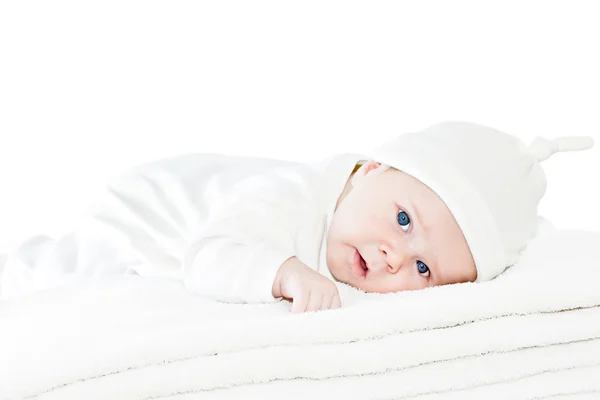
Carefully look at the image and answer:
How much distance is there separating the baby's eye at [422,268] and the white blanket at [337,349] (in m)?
0.21

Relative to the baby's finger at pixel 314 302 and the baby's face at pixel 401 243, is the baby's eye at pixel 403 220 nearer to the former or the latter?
the baby's face at pixel 401 243

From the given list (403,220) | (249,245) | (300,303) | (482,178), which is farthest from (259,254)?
(482,178)

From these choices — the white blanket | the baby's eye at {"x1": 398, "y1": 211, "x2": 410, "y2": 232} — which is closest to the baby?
the baby's eye at {"x1": 398, "y1": 211, "x2": 410, "y2": 232}

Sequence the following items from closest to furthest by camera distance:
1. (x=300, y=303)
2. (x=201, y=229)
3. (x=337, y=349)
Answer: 1. (x=337, y=349)
2. (x=300, y=303)
3. (x=201, y=229)

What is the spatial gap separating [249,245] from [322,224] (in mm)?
214

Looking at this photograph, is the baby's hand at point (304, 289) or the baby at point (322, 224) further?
the baby at point (322, 224)

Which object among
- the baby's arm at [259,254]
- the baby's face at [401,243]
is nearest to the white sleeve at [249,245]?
the baby's arm at [259,254]

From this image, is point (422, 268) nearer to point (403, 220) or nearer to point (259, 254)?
point (403, 220)

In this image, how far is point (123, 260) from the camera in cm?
156

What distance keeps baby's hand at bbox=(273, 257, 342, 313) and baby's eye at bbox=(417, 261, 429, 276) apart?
20 centimetres

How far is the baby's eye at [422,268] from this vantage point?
139 cm

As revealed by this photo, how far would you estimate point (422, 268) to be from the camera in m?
1.39

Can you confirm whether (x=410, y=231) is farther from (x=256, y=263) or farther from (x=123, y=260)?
(x=123, y=260)

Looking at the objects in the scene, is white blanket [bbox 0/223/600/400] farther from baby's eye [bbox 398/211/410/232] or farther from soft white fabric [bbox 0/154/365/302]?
baby's eye [bbox 398/211/410/232]
